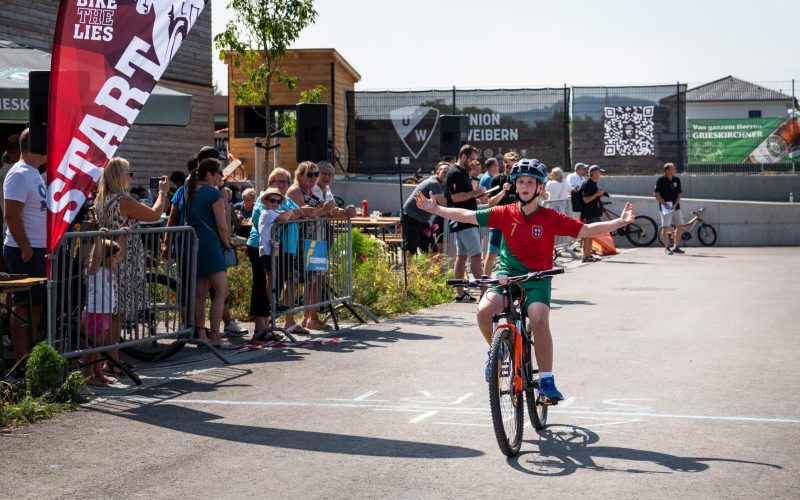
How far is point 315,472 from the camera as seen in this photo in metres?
6.46

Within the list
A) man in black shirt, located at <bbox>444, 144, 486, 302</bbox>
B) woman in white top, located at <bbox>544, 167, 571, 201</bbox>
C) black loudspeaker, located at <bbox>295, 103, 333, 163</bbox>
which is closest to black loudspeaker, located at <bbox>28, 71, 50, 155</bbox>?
black loudspeaker, located at <bbox>295, 103, 333, 163</bbox>

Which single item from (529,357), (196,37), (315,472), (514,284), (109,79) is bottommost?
(315,472)

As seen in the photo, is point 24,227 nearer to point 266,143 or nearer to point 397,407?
point 397,407

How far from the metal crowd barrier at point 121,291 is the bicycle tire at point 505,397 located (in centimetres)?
374

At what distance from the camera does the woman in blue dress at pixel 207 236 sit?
11273mm

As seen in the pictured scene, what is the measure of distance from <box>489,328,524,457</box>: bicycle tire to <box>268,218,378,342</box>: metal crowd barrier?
5.35 meters

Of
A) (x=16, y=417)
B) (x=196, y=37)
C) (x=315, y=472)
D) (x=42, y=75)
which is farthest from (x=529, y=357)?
(x=196, y=37)

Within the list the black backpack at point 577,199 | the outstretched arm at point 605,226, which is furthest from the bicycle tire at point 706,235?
the outstretched arm at point 605,226

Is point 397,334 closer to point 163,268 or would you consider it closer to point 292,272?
point 292,272

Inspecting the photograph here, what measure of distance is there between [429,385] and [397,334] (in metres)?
3.43

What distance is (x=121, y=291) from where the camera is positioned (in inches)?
377

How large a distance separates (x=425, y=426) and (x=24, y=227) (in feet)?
13.5

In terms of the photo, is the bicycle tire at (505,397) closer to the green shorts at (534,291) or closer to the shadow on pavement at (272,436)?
the shadow on pavement at (272,436)

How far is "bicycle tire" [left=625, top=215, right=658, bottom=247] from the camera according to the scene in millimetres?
30438
